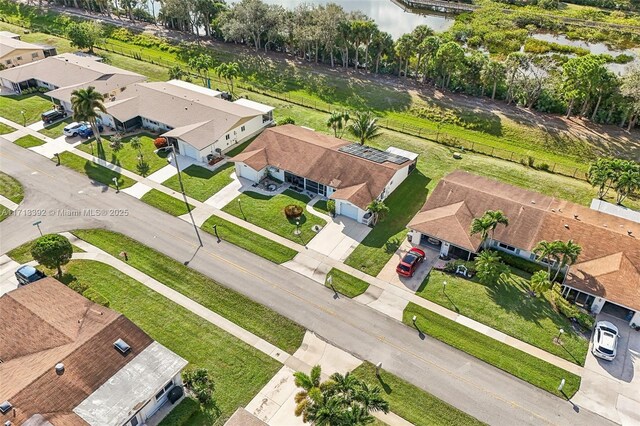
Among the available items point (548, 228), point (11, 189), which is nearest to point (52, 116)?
point (11, 189)

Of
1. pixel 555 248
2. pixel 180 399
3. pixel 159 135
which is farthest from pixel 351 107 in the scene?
pixel 180 399

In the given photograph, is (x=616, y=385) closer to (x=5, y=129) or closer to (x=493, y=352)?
(x=493, y=352)

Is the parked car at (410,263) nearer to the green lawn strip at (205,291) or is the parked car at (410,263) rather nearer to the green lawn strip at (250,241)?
the green lawn strip at (250,241)

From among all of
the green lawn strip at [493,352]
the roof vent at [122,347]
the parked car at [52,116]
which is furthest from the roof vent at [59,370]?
the parked car at [52,116]

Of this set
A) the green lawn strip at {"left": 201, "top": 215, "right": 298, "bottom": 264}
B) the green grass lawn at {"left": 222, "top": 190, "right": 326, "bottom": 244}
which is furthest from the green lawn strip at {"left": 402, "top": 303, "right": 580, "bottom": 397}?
the green grass lawn at {"left": 222, "top": 190, "right": 326, "bottom": 244}

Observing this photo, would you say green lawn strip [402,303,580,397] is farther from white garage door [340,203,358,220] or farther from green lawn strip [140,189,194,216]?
green lawn strip [140,189,194,216]

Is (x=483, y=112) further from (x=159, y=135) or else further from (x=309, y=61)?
(x=159, y=135)
